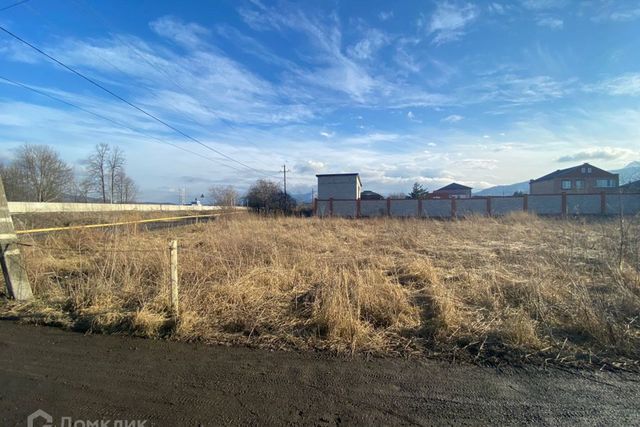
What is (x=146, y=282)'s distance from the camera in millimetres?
5930

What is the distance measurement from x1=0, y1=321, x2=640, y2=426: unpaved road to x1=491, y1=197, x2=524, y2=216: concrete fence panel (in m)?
32.4

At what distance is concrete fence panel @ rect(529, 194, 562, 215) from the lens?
30.3 metres

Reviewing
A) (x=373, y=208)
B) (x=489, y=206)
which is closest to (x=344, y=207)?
(x=373, y=208)

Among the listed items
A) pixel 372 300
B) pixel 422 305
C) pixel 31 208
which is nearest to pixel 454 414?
pixel 372 300

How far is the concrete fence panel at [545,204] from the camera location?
1194 inches

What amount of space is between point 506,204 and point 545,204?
12.6ft

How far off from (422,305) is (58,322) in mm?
5657

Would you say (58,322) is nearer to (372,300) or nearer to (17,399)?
(17,399)

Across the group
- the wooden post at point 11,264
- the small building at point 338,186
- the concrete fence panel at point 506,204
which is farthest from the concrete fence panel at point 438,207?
the wooden post at point 11,264

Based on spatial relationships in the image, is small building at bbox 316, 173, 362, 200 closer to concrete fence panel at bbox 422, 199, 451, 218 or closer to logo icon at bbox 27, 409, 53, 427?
concrete fence panel at bbox 422, 199, 451, 218

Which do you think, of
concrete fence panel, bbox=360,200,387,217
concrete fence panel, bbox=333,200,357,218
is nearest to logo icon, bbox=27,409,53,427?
concrete fence panel, bbox=360,200,387,217

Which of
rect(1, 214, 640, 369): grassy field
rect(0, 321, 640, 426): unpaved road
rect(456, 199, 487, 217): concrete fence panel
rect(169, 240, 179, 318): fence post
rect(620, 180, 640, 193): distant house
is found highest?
rect(620, 180, 640, 193): distant house

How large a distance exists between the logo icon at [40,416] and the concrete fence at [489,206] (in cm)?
2870

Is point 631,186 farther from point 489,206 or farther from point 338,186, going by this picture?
point 338,186
